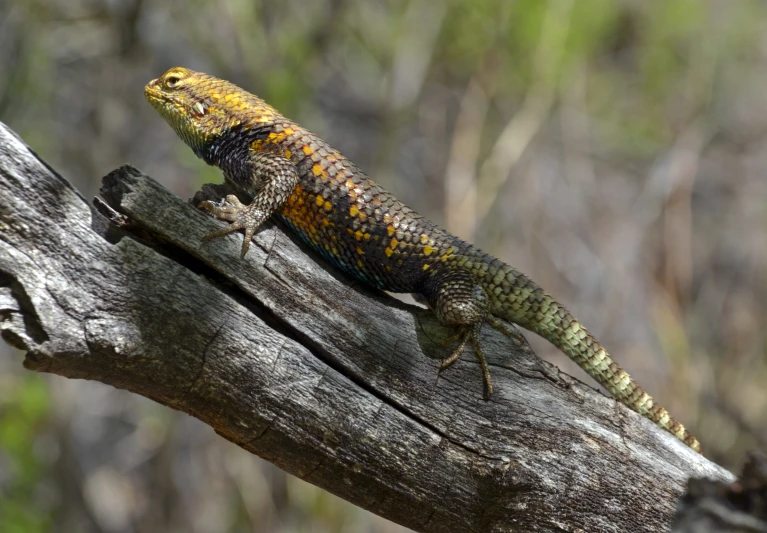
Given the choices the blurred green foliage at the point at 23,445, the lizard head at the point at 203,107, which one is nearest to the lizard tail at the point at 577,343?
the lizard head at the point at 203,107

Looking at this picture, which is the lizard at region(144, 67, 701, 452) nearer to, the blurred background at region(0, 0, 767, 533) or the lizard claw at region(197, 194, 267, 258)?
the lizard claw at region(197, 194, 267, 258)

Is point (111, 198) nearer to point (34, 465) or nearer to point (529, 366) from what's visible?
point (529, 366)

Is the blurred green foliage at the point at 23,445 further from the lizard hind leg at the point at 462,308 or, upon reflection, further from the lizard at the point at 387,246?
the lizard hind leg at the point at 462,308

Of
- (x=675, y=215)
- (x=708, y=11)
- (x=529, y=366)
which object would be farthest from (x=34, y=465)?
(x=708, y=11)

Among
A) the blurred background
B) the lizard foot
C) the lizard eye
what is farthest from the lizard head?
the blurred background

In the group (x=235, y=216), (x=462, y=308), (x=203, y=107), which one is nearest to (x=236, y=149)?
(x=203, y=107)

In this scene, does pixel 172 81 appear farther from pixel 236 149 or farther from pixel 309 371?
pixel 309 371
